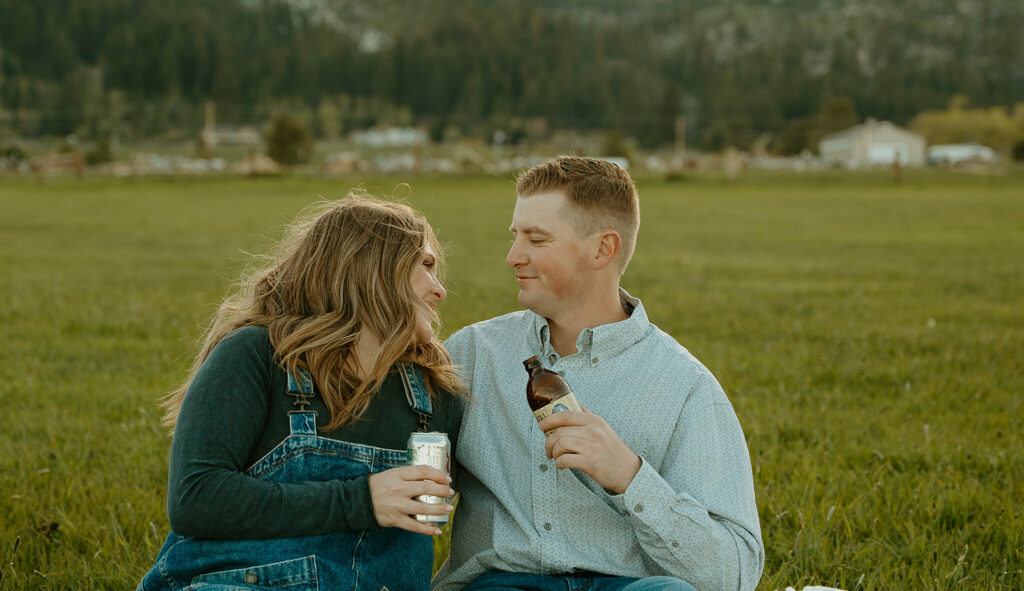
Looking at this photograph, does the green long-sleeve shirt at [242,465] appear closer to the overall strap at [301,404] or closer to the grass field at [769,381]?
the overall strap at [301,404]

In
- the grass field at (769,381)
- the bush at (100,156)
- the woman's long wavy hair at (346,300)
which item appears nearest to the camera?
the woman's long wavy hair at (346,300)

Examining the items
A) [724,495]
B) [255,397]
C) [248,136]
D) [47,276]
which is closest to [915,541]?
[724,495]

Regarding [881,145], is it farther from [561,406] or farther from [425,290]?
[561,406]

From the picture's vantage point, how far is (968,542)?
4.77 m

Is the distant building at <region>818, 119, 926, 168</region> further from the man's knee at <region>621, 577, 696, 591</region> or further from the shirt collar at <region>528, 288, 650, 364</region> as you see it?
the man's knee at <region>621, 577, 696, 591</region>

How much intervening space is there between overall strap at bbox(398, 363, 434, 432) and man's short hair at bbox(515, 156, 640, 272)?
2.47ft

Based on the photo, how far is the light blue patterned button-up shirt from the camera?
303 cm

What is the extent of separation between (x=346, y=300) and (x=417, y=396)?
40cm

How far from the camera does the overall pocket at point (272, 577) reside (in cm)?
296

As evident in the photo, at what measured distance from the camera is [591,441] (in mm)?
2885

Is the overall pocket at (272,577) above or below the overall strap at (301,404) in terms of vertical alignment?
below

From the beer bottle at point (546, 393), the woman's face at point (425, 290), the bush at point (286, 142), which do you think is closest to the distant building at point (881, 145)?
the bush at point (286, 142)

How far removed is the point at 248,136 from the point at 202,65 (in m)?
57.7

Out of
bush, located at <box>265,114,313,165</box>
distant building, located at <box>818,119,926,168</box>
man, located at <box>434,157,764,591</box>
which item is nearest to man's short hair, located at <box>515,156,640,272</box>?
man, located at <box>434,157,764,591</box>
